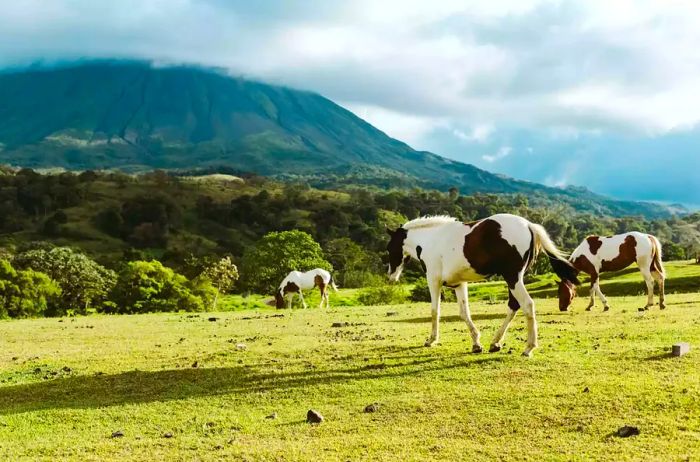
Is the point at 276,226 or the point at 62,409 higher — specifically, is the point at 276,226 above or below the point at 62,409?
above

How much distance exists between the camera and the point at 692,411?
24.5 ft

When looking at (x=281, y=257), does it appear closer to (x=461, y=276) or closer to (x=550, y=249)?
(x=461, y=276)

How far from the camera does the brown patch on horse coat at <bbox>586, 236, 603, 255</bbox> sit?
73.0ft

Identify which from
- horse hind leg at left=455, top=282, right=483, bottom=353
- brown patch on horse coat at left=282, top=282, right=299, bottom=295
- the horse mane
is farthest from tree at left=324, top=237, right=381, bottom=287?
horse hind leg at left=455, top=282, right=483, bottom=353

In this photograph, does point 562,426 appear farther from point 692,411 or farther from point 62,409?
point 62,409

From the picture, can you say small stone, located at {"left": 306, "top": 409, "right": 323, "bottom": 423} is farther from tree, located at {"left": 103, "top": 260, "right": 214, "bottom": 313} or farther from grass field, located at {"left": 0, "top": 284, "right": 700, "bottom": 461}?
tree, located at {"left": 103, "top": 260, "right": 214, "bottom": 313}

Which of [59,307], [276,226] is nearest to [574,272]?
[59,307]

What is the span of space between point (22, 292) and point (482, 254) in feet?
121

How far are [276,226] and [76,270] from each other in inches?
3267

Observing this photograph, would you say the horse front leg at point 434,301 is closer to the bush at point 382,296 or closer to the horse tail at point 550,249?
the horse tail at point 550,249

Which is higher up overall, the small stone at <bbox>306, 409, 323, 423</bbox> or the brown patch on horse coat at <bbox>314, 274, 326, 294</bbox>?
the brown patch on horse coat at <bbox>314, 274, 326, 294</bbox>

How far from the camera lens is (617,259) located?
21.7 metres

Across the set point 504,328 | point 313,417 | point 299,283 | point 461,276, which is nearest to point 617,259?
point 504,328

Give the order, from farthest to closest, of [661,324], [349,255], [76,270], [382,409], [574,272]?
[349,255] < [76,270] < [661,324] < [574,272] < [382,409]
